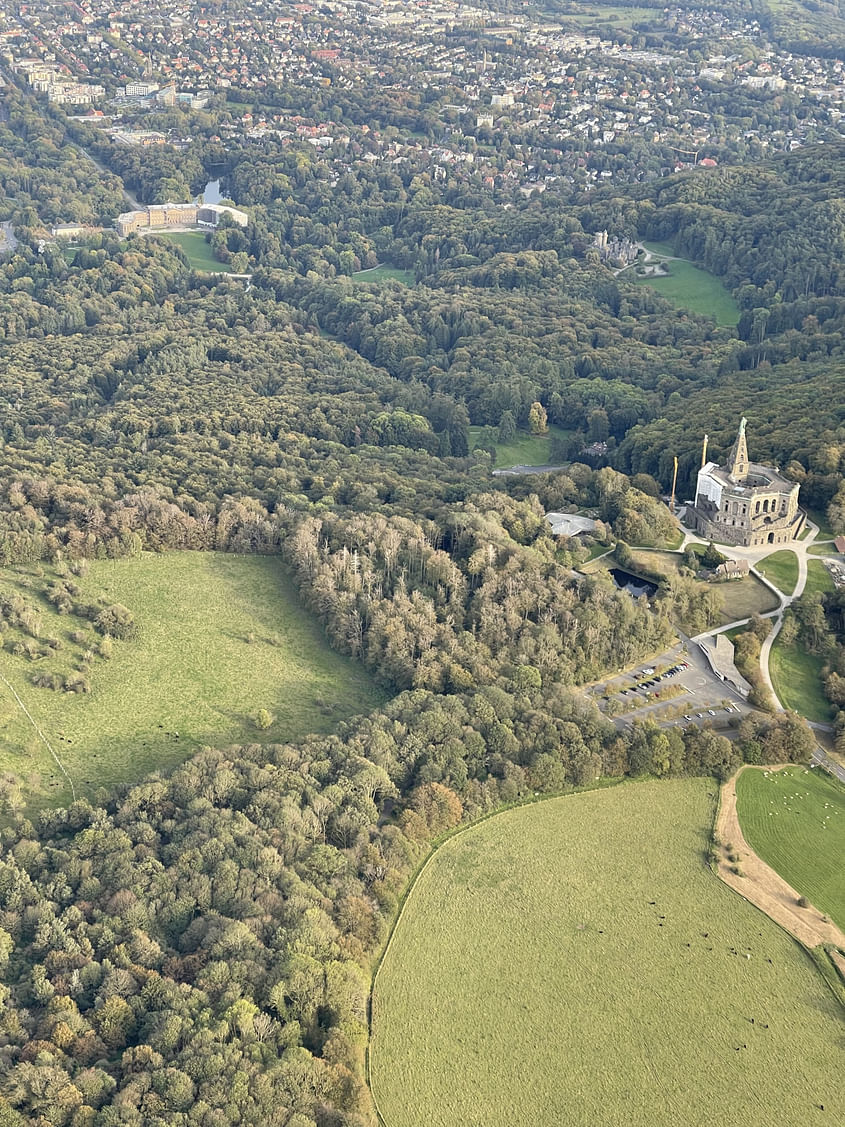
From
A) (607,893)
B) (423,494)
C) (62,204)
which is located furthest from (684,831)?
(62,204)

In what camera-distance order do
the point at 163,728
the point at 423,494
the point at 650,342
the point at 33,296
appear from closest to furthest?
the point at 163,728
the point at 423,494
the point at 650,342
the point at 33,296

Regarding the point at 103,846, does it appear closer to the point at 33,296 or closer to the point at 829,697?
the point at 829,697

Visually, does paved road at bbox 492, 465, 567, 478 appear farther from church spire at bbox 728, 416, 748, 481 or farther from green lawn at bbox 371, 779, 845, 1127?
green lawn at bbox 371, 779, 845, 1127

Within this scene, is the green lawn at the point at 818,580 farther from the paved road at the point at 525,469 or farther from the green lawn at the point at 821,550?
the paved road at the point at 525,469

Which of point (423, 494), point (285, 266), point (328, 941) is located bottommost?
point (285, 266)

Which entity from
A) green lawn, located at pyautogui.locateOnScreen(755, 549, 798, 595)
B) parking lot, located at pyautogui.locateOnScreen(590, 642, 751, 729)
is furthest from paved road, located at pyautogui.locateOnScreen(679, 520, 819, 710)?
parking lot, located at pyautogui.locateOnScreen(590, 642, 751, 729)

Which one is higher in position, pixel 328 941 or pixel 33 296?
pixel 328 941

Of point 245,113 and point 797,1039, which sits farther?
point 245,113

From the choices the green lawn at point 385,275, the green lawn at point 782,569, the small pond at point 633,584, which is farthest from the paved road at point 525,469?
the green lawn at point 385,275
